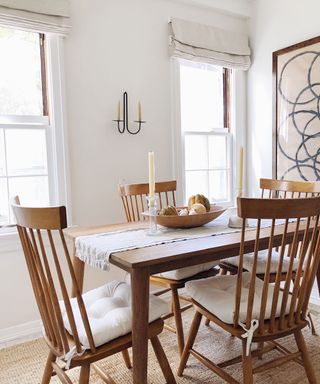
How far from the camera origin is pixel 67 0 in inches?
91.3

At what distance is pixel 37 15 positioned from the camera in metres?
2.20

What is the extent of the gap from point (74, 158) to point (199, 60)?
1.32 meters

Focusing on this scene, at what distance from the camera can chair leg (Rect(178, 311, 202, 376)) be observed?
1763mm

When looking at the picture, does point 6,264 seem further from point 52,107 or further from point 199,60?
point 199,60

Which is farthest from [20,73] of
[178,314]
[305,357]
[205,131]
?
[305,357]

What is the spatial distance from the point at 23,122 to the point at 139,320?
159 centimetres

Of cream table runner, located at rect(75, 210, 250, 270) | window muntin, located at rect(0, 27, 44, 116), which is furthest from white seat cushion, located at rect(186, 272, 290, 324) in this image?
window muntin, located at rect(0, 27, 44, 116)

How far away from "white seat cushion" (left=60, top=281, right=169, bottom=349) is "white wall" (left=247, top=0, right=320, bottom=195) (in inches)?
77.7

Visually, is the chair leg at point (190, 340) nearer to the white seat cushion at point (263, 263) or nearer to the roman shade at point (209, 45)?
the white seat cushion at point (263, 263)

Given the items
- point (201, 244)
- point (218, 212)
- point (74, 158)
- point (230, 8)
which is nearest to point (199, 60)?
point (230, 8)

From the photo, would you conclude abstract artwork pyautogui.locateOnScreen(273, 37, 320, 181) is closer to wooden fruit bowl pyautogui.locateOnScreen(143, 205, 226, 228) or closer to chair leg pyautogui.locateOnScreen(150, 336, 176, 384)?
wooden fruit bowl pyautogui.locateOnScreen(143, 205, 226, 228)

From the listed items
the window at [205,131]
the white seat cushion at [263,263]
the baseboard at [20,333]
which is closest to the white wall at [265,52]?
the window at [205,131]

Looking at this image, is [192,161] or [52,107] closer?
[52,107]

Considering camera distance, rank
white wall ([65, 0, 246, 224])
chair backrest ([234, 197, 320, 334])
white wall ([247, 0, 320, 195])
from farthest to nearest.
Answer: white wall ([247, 0, 320, 195]) < white wall ([65, 0, 246, 224]) < chair backrest ([234, 197, 320, 334])
